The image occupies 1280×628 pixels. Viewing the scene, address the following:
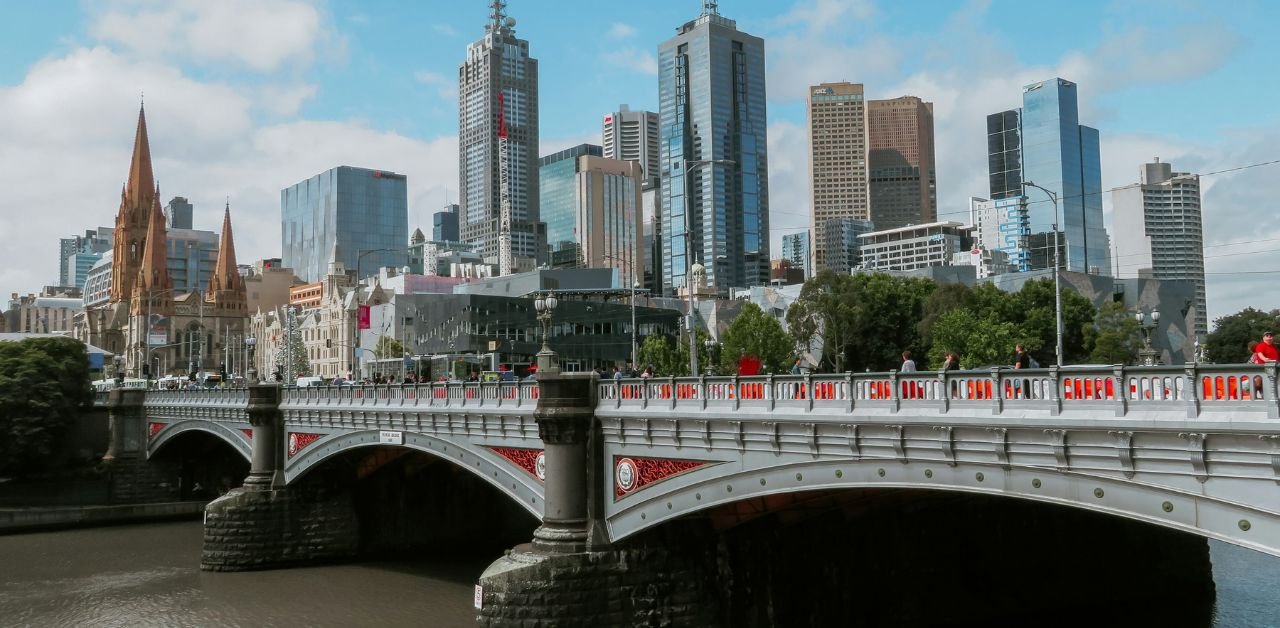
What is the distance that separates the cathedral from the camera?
160 m

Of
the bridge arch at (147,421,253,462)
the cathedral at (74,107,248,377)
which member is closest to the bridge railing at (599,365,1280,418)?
the bridge arch at (147,421,253,462)

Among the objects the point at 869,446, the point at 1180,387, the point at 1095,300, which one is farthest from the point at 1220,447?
the point at 1095,300

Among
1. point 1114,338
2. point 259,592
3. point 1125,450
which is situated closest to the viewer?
point 1125,450

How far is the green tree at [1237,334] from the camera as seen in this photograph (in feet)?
237

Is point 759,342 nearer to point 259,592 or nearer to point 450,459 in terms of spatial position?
point 259,592

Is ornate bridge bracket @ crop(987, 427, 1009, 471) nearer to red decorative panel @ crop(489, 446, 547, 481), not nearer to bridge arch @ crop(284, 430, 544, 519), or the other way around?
red decorative panel @ crop(489, 446, 547, 481)

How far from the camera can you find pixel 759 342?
79.9m

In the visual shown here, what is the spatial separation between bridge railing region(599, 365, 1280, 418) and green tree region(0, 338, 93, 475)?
52097 millimetres

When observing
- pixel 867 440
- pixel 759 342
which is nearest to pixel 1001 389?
pixel 867 440

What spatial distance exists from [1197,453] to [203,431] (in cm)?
5693

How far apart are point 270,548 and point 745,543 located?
77.9 feet

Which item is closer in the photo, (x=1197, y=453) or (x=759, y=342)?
(x=1197, y=453)

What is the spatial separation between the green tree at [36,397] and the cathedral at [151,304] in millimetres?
82445

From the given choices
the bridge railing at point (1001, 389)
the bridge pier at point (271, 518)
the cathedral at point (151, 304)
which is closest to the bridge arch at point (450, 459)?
the bridge pier at point (271, 518)
